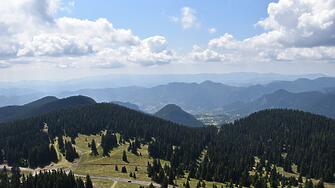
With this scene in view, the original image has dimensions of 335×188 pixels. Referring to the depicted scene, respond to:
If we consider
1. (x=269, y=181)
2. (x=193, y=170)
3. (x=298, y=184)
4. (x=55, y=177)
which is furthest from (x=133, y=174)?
(x=298, y=184)

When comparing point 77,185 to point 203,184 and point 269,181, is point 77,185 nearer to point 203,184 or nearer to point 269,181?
point 203,184

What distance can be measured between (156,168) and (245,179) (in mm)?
42423

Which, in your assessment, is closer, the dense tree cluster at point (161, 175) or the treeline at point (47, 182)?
the treeline at point (47, 182)

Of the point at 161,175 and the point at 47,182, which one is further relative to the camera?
the point at 161,175

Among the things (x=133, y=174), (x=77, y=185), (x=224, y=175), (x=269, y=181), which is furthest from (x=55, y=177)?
(x=269, y=181)

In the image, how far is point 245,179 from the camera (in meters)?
184

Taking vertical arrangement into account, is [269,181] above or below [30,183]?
below

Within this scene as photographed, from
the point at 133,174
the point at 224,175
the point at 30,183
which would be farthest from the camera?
the point at 224,175

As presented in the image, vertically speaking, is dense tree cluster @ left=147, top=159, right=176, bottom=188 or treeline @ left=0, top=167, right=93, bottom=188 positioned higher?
treeline @ left=0, top=167, right=93, bottom=188

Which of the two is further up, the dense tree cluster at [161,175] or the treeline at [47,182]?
the treeline at [47,182]

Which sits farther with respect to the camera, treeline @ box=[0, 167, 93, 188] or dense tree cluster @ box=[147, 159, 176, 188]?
dense tree cluster @ box=[147, 159, 176, 188]

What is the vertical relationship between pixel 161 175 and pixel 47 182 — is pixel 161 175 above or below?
below

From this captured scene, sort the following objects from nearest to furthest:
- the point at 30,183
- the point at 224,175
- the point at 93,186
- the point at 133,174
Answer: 1. the point at 30,183
2. the point at 93,186
3. the point at 133,174
4. the point at 224,175

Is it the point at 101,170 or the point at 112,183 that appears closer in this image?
the point at 112,183
